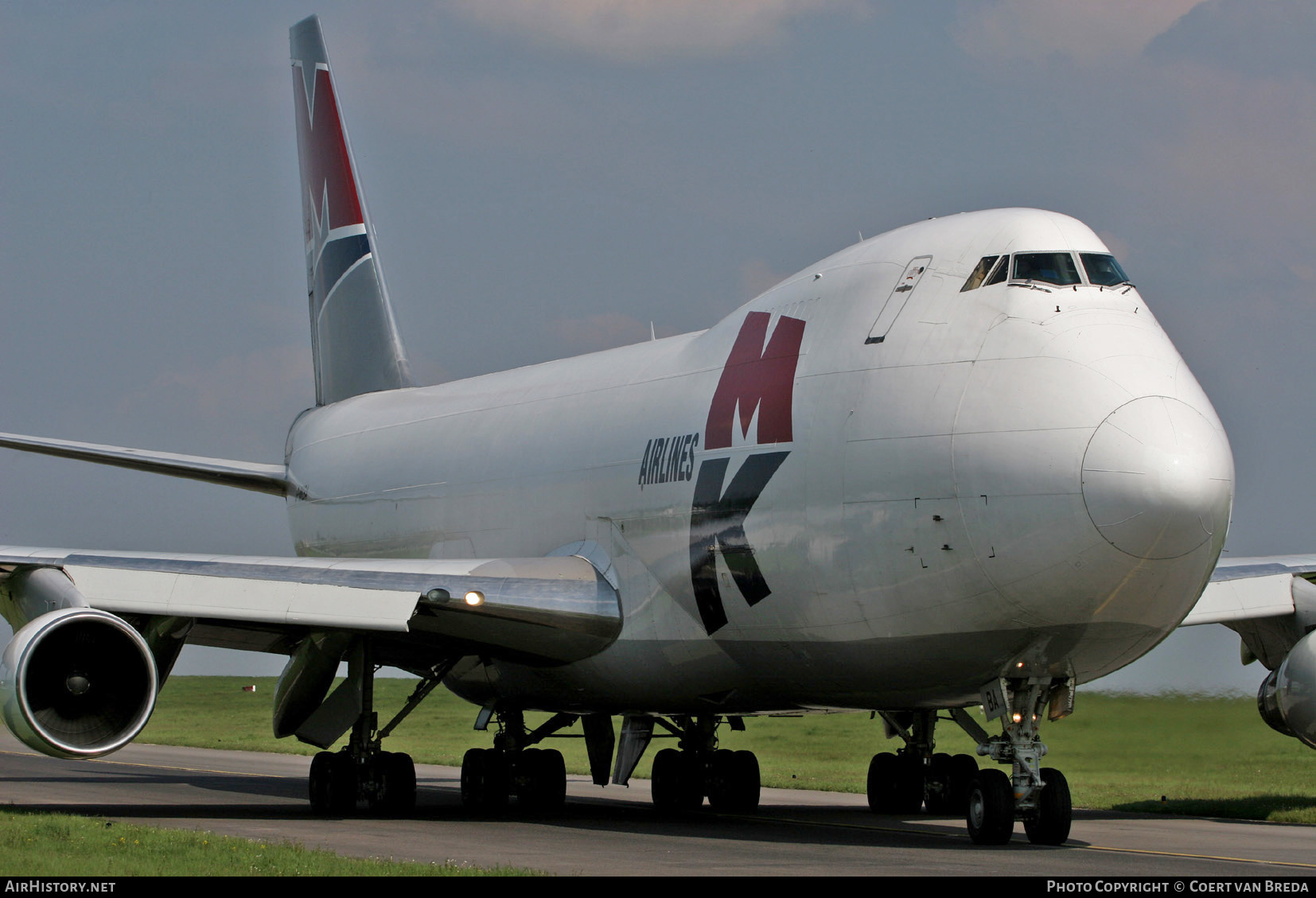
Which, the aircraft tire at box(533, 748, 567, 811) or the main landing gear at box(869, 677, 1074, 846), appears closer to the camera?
the main landing gear at box(869, 677, 1074, 846)

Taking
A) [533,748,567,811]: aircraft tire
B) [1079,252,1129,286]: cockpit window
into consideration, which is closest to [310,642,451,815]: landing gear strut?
[533,748,567,811]: aircraft tire

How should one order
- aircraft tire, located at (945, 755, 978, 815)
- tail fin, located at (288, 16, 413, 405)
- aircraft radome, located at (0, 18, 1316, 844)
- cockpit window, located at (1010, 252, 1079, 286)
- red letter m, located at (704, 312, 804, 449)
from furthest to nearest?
tail fin, located at (288, 16, 413, 405) < aircraft tire, located at (945, 755, 978, 815) < red letter m, located at (704, 312, 804, 449) < cockpit window, located at (1010, 252, 1079, 286) < aircraft radome, located at (0, 18, 1316, 844)

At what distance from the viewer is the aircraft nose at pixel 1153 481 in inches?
453

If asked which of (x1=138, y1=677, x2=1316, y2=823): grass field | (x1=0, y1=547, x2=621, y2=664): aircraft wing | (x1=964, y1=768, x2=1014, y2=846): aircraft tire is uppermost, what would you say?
(x1=0, y1=547, x2=621, y2=664): aircraft wing

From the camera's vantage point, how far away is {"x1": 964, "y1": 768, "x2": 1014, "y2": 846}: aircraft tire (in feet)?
41.3

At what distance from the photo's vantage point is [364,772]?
17.9 metres

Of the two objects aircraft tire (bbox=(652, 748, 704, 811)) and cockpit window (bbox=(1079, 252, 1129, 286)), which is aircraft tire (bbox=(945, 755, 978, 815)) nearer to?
aircraft tire (bbox=(652, 748, 704, 811))

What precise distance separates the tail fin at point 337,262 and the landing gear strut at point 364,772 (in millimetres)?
8938

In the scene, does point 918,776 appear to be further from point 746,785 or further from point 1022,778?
point 1022,778

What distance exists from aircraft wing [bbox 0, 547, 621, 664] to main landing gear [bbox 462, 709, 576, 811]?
2075 mm

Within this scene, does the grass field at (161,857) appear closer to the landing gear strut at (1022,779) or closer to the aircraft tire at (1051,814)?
the landing gear strut at (1022,779)

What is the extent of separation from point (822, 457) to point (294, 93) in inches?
715

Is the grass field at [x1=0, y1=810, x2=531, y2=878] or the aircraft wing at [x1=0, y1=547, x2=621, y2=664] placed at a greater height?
the aircraft wing at [x1=0, y1=547, x2=621, y2=664]

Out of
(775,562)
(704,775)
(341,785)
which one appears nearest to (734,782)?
(704,775)
